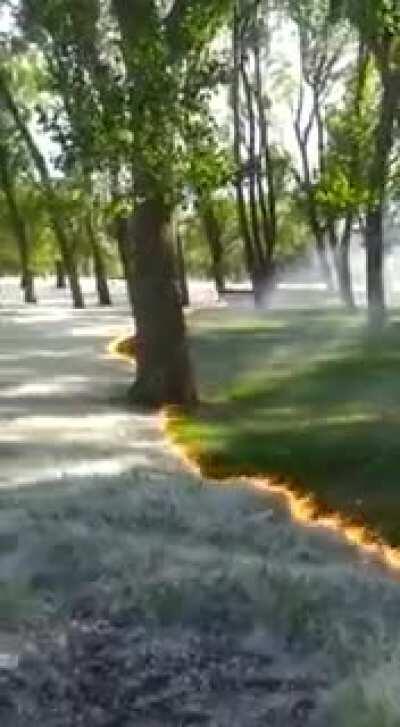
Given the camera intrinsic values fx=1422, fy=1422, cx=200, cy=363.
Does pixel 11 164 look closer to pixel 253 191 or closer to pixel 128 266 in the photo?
pixel 253 191

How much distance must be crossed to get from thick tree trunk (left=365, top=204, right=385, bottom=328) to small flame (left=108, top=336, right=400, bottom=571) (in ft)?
49.3

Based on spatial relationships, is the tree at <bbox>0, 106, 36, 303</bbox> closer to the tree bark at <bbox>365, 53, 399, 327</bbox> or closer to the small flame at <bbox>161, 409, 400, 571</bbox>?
the tree bark at <bbox>365, 53, 399, 327</bbox>

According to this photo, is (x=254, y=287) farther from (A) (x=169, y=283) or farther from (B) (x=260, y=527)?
(B) (x=260, y=527)

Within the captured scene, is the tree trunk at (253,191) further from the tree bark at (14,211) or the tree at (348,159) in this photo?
the tree bark at (14,211)

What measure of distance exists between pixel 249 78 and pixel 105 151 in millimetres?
27524

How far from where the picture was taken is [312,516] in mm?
11289

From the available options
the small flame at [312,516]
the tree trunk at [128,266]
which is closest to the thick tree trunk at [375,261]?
the tree trunk at [128,266]

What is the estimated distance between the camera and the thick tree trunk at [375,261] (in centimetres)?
2978

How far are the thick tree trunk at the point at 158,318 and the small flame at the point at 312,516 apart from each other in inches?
119

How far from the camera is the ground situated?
5.76 metres

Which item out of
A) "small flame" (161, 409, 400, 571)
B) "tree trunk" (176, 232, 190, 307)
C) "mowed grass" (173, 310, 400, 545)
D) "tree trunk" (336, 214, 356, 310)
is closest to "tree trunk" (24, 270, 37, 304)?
"tree trunk" (176, 232, 190, 307)

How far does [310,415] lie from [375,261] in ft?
42.0

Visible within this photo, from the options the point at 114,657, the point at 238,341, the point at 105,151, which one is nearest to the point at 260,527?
the point at 114,657

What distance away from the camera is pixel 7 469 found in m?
13.0
